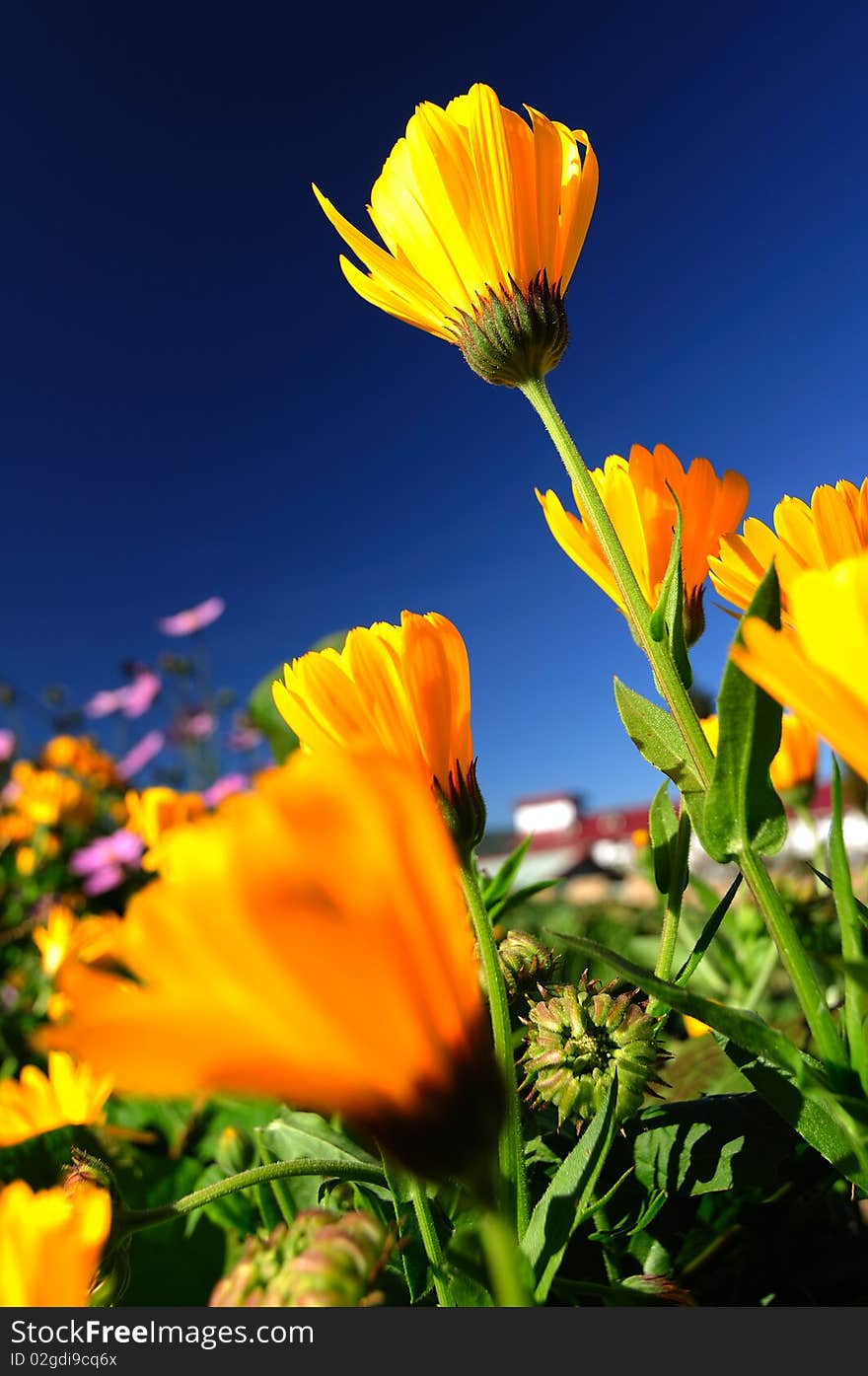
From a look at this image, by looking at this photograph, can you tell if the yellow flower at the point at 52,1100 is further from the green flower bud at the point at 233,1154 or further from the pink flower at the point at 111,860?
the pink flower at the point at 111,860

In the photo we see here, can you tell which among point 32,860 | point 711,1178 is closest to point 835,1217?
point 711,1178

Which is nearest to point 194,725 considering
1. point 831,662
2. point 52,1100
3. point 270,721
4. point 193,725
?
point 193,725

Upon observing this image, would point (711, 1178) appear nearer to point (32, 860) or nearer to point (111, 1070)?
point (111, 1070)

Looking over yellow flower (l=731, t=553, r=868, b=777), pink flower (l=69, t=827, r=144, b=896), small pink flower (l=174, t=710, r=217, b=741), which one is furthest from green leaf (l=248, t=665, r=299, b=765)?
small pink flower (l=174, t=710, r=217, b=741)

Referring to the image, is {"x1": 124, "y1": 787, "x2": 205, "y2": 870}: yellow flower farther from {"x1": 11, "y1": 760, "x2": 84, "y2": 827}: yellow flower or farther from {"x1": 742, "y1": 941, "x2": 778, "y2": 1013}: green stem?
{"x1": 11, "y1": 760, "x2": 84, "y2": 827}: yellow flower

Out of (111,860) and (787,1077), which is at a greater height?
(111,860)

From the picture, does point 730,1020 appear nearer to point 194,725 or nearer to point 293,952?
point 293,952
